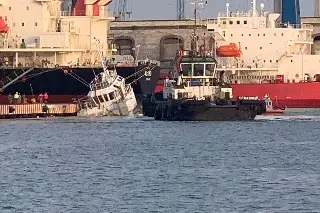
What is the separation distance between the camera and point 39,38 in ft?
339

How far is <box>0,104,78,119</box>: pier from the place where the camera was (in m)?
92.2

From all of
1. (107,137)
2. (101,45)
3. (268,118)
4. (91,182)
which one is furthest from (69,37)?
(91,182)

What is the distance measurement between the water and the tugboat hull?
1812 mm

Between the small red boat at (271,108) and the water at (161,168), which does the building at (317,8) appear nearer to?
the small red boat at (271,108)

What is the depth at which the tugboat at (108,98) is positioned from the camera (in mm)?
95000

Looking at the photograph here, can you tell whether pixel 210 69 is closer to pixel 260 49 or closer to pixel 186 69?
pixel 186 69

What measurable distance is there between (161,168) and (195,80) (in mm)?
32945

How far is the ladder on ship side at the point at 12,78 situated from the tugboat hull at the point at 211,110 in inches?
621

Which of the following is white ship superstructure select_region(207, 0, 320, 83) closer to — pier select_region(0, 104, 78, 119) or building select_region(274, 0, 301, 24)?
building select_region(274, 0, 301, 24)

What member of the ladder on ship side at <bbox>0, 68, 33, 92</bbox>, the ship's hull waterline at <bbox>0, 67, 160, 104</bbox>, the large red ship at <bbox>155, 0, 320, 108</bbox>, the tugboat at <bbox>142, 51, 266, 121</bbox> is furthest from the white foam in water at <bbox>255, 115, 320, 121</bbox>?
the large red ship at <bbox>155, 0, 320, 108</bbox>

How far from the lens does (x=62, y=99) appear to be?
327 ft

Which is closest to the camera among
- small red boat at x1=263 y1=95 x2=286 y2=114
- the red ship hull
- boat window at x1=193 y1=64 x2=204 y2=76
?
boat window at x1=193 y1=64 x2=204 y2=76

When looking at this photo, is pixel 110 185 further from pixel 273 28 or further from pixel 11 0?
pixel 273 28

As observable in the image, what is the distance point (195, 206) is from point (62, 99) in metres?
54.7
